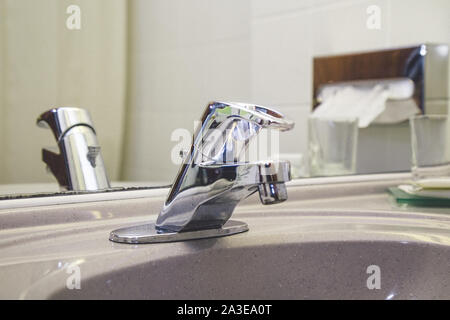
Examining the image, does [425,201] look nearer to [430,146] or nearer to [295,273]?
[430,146]

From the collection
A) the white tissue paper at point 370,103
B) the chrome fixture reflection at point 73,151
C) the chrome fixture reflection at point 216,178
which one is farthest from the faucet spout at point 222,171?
the white tissue paper at point 370,103

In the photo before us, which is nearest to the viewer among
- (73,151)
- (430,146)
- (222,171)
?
(222,171)

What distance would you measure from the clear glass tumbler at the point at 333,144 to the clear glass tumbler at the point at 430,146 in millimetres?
95

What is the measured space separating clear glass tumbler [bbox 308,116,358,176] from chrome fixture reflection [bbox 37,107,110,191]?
37cm

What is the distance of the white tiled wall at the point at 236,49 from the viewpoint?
672 mm

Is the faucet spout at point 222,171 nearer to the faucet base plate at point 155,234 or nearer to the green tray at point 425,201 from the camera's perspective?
the faucet base plate at point 155,234

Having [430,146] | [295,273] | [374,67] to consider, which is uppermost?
[374,67]

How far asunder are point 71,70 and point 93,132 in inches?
3.0

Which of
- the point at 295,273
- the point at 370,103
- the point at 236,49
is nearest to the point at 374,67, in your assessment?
the point at 370,103

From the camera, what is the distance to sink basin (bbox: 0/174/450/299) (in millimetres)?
446

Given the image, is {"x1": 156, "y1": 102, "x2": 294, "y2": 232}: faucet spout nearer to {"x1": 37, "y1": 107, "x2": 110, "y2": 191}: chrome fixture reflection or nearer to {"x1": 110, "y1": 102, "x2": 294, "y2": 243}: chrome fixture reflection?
{"x1": 110, "y1": 102, "x2": 294, "y2": 243}: chrome fixture reflection

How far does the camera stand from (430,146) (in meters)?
0.88

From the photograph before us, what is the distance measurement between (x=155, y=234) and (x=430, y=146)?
55 cm
